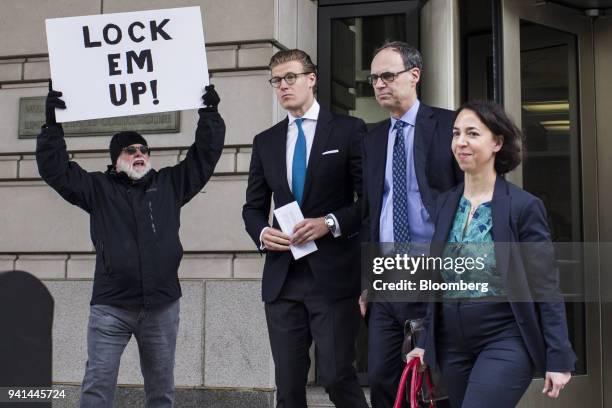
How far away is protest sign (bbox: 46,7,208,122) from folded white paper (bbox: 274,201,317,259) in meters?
0.80

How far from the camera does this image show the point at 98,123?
28.3 feet

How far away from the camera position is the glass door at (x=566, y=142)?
800 centimetres

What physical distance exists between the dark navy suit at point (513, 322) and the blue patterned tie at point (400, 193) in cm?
85

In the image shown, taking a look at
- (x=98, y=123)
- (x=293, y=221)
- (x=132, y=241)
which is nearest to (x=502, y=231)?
(x=293, y=221)

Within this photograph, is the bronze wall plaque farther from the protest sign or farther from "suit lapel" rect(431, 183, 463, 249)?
"suit lapel" rect(431, 183, 463, 249)

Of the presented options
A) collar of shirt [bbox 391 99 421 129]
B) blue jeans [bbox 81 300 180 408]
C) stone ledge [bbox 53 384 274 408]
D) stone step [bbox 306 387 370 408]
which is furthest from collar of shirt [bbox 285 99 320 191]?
stone ledge [bbox 53 384 274 408]

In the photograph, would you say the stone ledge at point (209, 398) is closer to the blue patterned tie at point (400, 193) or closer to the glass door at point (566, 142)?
the glass door at point (566, 142)

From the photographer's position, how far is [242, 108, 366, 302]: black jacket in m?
5.60

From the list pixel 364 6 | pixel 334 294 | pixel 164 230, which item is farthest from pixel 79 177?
pixel 364 6

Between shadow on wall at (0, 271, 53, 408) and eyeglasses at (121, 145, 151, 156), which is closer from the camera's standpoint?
shadow on wall at (0, 271, 53, 408)

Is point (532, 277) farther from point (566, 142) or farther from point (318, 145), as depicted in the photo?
point (566, 142)

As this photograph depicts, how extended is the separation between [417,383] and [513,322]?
57 centimetres

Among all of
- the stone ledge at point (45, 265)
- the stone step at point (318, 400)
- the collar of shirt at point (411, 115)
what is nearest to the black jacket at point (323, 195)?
the collar of shirt at point (411, 115)

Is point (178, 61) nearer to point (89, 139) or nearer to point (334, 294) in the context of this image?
point (334, 294)
